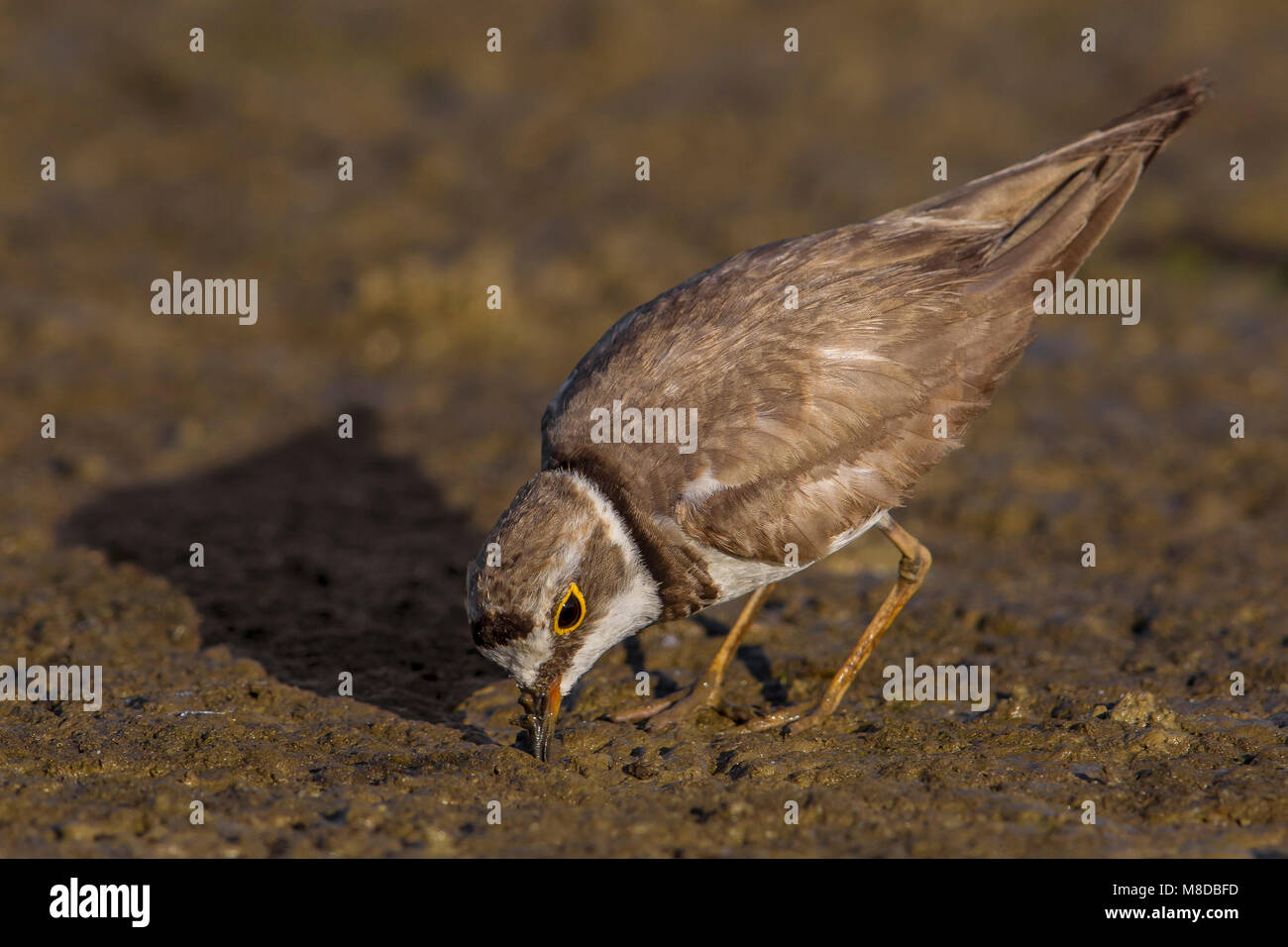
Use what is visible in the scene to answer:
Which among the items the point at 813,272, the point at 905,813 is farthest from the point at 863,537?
the point at 905,813

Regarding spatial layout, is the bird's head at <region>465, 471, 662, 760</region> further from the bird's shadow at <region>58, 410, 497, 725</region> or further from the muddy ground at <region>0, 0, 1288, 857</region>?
the bird's shadow at <region>58, 410, 497, 725</region>

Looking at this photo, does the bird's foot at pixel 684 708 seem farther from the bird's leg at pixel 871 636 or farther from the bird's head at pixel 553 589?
the bird's head at pixel 553 589

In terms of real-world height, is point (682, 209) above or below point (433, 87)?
below

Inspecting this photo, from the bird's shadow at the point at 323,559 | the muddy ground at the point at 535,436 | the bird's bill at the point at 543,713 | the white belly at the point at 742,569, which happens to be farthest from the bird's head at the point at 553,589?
the bird's shadow at the point at 323,559

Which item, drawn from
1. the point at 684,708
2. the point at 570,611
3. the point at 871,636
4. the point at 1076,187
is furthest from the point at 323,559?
the point at 1076,187

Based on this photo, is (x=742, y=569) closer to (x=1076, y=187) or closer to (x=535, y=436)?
(x=1076, y=187)

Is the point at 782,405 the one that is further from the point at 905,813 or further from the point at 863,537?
the point at 863,537
